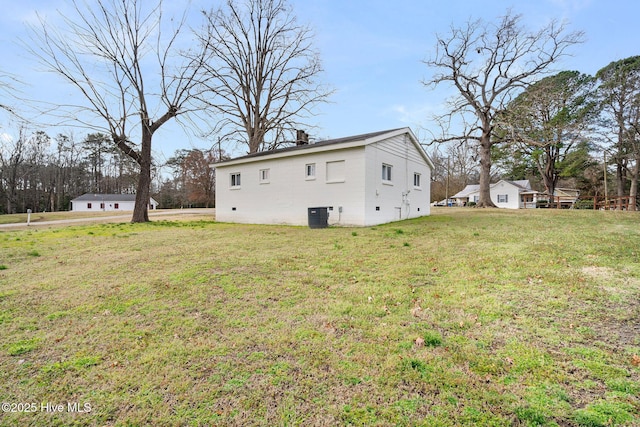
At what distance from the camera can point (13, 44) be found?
987 centimetres

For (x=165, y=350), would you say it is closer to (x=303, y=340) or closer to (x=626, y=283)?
(x=303, y=340)

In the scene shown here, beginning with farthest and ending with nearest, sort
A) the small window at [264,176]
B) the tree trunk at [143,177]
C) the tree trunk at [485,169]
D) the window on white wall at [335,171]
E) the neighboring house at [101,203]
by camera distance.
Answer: the neighboring house at [101,203] → the tree trunk at [485,169] → the tree trunk at [143,177] → the small window at [264,176] → the window on white wall at [335,171]

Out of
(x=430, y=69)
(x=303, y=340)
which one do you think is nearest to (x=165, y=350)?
(x=303, y=340)

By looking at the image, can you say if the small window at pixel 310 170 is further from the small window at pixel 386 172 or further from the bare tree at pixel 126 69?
the bare tree at pixel 126 69

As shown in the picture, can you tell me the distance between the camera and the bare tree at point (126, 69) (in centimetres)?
1347

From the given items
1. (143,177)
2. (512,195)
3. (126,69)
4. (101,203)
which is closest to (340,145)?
(143,177)

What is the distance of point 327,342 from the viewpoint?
2.80 m

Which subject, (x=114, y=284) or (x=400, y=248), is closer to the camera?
(x=114, y=284)

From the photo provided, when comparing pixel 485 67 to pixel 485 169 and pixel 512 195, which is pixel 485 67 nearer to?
pixel 485 169

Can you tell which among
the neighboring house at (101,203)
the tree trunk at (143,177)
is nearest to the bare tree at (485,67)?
the tree trunk at (143,177)

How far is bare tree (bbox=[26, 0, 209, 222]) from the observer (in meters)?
13.5

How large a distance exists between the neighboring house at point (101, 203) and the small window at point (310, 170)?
4116cm

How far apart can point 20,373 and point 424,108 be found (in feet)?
80.0

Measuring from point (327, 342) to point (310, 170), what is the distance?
36.7 feet
